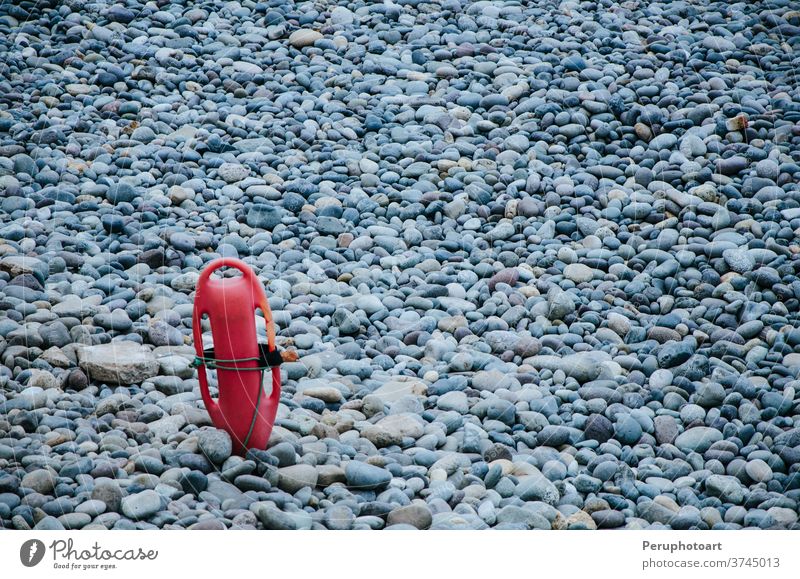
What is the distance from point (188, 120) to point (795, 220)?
251 cm

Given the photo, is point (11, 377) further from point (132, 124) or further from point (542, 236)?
point (542, 236)

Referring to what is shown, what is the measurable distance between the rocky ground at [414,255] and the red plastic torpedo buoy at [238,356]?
0.24ft

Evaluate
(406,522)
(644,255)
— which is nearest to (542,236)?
(644,255)

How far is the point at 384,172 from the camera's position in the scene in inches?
141

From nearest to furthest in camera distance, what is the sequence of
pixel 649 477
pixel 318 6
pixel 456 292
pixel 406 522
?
1. pixel 406 522
2. pixel 649 477
3. pixel 456 292
4. pixel 318 6

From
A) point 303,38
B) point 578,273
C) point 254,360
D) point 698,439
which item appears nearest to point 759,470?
point 698,439

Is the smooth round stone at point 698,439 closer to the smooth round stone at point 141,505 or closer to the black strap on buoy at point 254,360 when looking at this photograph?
the black strap on buoy at point 254,360

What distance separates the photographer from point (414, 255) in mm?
3223

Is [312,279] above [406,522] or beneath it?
above

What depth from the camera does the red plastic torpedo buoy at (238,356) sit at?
7.28 feet
